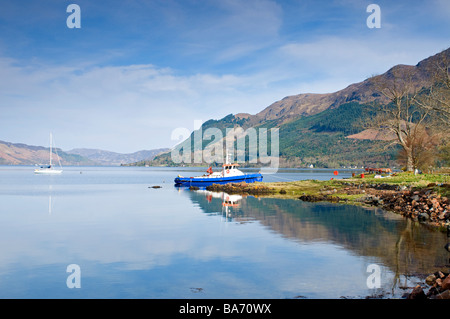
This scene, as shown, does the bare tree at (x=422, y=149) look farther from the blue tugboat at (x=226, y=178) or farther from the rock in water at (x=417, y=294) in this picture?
the rock in water at (x=417, y=294)

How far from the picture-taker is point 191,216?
37781mm

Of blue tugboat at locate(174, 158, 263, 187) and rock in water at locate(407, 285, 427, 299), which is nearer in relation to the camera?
rock in water at locate(407, 285, 427, 299)

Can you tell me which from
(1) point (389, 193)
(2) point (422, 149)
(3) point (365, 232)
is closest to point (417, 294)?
(3) point (365, 232)

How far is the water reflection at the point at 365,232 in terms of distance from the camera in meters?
18.0

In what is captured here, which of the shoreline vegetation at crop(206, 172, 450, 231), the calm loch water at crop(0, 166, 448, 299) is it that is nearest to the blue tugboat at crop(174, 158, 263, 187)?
the shoreline vegetation at crop(206, 172, 450, 231)

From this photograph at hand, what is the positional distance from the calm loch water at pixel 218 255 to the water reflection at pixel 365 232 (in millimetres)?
67

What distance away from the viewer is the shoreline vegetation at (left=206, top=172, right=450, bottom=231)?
31.9 m

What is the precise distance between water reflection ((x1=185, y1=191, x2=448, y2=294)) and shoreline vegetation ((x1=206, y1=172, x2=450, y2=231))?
205 cm

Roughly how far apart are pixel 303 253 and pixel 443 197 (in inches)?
809

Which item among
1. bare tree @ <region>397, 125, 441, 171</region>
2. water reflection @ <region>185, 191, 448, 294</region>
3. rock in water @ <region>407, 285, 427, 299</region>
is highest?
bare tree @ <region>397, 125, 441, 171</region>

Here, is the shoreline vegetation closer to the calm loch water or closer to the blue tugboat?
the calm loch water

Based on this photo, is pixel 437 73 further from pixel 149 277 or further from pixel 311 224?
pixel 149 277

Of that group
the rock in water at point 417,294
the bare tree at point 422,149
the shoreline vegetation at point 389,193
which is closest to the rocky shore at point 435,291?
the rock in water at point 417,294
